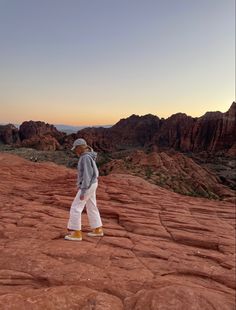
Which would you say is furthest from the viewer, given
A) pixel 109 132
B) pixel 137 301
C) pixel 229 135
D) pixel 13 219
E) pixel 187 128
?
pixel 109 132

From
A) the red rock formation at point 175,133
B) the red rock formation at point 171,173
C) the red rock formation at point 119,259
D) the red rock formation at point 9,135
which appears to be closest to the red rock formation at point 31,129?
the red rock formation at point 9,135

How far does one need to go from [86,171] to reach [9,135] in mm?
101336

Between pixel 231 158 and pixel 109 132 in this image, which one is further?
pixel 109 132

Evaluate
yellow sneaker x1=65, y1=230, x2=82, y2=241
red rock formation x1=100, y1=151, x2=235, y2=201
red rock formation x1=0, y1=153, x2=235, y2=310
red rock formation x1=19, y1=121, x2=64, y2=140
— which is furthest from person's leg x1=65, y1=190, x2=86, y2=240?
red rock formation x1=19, y1=121, x2=64, y2=140

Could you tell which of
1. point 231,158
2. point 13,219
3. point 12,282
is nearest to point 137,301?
point 12,282

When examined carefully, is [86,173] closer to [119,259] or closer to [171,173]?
[119,259]

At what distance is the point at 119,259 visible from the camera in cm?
651

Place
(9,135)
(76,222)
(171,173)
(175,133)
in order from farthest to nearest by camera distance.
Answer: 1. (175,133)
2. (9,135)
3. (171,173)
4. (76,222)

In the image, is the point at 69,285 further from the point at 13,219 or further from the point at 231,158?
the point at 231,158

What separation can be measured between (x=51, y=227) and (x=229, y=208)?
29.7 feet

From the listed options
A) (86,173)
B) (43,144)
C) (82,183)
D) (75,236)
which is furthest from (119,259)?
(43,144)

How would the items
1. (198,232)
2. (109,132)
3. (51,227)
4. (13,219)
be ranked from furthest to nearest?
(109,132) < (198,232) < (13,219) < (51,227)

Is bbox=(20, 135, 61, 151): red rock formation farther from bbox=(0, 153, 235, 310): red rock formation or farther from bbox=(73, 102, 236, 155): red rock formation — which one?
bbox=(0, 153, 235, 310): red rock formation

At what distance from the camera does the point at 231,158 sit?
78188 mm
